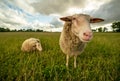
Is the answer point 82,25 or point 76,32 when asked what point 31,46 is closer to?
point 76,32

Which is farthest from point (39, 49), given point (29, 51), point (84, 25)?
point (84, 25)

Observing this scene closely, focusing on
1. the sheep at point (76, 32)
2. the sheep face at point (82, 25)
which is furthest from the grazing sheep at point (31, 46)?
the sheep face at point (82, 25)

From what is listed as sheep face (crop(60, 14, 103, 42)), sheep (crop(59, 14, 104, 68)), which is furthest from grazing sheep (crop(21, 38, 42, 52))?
sheep face (crop(60, 14, 103, 42))

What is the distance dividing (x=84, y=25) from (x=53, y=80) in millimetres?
1651

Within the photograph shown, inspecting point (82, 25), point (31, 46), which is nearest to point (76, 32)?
point (82, 25)

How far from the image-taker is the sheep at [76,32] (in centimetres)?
465

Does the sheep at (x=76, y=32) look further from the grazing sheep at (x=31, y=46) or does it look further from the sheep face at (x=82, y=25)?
the grazing sheep at (x=31, y=46)

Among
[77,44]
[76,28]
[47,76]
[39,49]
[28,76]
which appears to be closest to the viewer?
[28,76]

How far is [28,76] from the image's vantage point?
424cm

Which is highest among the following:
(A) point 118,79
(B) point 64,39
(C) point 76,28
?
(C) point 76,28

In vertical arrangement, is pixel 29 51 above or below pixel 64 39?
below

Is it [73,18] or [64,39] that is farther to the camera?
[64,39]

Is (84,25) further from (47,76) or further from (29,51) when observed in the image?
(29,51)

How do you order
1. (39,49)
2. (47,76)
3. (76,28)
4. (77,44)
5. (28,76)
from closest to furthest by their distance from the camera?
1. (28,76)
2. (47,76)
3. (76,28)
4. (77,44)
5. (39,49)
